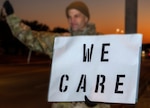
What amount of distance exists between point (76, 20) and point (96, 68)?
0.41 metres

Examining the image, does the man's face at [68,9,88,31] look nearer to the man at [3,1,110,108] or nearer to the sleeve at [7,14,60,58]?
the man at [3,1,110,108]

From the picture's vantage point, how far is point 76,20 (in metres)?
3.46

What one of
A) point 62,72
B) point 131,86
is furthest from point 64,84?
point 131,86

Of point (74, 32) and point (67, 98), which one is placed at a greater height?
point (74, 32)

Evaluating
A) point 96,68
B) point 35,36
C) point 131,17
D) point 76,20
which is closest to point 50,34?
point 35,36

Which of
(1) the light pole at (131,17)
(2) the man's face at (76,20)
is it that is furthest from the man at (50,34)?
(1) the light pole at (131,17)

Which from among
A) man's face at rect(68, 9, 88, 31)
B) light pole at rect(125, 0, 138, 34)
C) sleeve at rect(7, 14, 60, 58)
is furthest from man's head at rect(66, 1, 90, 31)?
light pole at rect(125, 0, 138, 34)

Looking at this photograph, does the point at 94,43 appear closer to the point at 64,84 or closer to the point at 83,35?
the point at 83,35

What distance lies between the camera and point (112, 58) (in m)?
3.42

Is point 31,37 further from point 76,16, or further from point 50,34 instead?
point 76,16

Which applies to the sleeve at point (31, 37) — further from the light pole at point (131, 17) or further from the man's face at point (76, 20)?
the light pole at point (131, 17)

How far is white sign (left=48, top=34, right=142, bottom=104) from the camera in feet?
10.9

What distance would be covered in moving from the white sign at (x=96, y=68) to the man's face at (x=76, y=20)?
0.28 feet

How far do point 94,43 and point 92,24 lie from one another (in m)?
0.18
